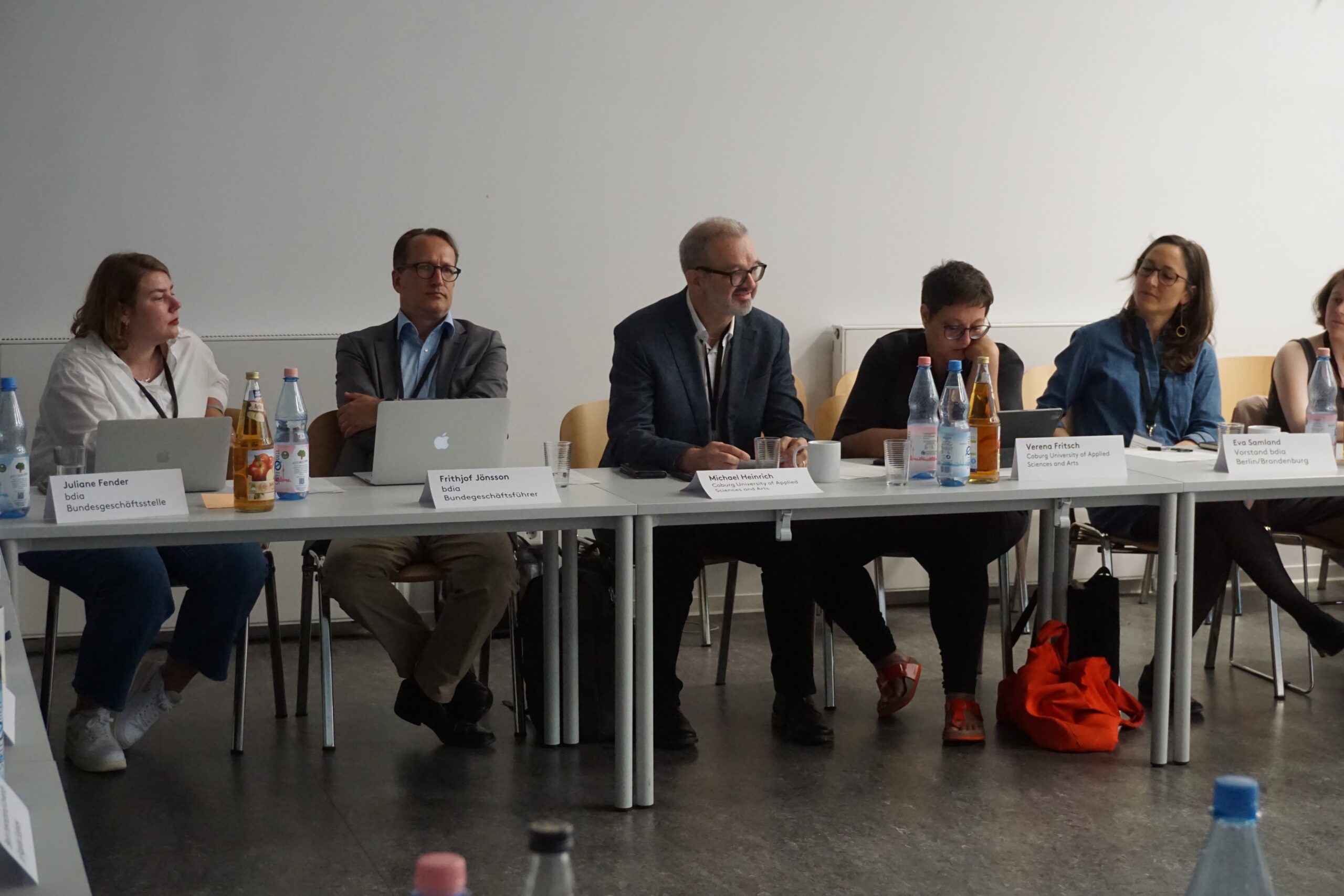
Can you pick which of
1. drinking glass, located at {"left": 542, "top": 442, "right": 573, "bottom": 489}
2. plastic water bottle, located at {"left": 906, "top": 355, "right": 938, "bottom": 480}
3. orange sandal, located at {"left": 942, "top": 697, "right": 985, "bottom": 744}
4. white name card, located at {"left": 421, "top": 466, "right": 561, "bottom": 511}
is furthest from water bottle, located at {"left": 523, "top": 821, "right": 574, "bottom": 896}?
orange sandal, located at {"left": 942, "top": 697, "right": 985, "bottom": 744}

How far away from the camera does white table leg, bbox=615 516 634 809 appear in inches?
104

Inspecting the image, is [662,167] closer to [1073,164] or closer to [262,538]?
[1073,164]

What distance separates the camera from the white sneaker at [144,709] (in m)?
3.04

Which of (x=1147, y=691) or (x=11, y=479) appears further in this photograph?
(x=1147, y=691)

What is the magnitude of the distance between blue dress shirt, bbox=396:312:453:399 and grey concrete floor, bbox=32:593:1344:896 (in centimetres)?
85

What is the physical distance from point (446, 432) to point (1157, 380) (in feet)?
6.77

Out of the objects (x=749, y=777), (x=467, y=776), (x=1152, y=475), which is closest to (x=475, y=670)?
(x=467, y=776)

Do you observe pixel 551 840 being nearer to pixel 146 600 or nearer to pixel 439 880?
pixel 439 880

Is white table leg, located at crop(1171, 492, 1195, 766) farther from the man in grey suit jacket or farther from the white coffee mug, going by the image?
the man in grey suit jacket

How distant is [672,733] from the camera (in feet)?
Result: 10.2

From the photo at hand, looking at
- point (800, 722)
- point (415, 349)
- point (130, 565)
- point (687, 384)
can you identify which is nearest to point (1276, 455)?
point (800, 722)

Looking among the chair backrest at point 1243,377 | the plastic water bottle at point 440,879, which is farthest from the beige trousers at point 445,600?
the chair backrest at point 1243,377

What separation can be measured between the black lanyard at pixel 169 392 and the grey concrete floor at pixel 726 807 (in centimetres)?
78

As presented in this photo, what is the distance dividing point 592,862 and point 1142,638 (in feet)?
8.05
